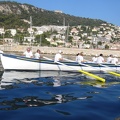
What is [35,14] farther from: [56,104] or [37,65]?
[56,104]

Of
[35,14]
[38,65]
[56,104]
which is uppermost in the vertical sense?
[35,14]

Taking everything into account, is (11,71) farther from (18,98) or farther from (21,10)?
(21,10)

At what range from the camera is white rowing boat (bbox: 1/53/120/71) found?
1816 centimetres

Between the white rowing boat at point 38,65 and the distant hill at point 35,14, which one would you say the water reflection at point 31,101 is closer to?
the white rowing boat at point 38,65

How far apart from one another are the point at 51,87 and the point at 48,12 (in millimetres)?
175922

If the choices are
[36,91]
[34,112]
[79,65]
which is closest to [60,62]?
[79,65]

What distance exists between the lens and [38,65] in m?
19.0

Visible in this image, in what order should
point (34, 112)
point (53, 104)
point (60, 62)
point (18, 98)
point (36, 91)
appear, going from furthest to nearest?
point (60, 62)
point (36, 91)
point (18, 98)
point (53, 104)
point (34, 112)

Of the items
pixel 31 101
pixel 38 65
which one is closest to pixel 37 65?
pixel 38 65

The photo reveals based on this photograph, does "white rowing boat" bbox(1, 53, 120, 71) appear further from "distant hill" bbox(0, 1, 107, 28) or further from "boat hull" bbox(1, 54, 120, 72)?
"distant hill" bbox(0, 1, 107, 28)

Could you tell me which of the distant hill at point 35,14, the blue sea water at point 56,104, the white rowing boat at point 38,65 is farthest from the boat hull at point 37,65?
the distant hill at point 35,14

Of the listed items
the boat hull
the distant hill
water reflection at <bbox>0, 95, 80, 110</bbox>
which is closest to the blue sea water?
water reflection at <bbox>0, 95, 80, 110</bbox>

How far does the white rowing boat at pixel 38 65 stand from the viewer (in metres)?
18.2

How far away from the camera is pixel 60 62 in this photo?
19188mm
